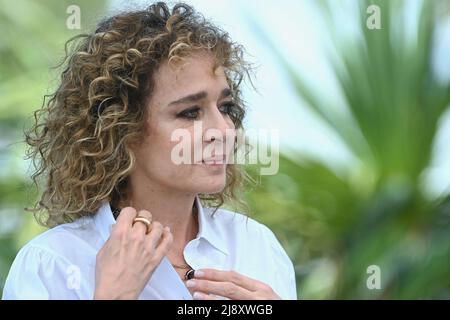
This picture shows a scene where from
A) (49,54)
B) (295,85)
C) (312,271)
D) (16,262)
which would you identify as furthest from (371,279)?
(16,262)

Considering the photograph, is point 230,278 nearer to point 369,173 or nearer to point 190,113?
point 190,113

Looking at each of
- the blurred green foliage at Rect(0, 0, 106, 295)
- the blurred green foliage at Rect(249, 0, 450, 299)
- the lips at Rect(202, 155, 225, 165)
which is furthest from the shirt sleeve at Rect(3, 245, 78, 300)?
the blurred green foliage at Rect(249, 0, 450, 299)

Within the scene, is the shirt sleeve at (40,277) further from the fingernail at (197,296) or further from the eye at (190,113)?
the eye at (190,113)

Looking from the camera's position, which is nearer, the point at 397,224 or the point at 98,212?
the point at 98,212

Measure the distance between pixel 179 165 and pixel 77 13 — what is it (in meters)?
0.92

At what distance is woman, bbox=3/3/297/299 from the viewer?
1.56 metres

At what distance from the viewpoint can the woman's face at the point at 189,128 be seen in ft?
5.36

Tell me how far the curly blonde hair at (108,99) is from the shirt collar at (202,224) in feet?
0.09

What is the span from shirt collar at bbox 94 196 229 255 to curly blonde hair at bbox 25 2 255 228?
0.09 ft

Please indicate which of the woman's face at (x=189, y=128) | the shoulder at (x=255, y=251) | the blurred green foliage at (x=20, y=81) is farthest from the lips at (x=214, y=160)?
the blurred green foliage at (x=20, y=81)

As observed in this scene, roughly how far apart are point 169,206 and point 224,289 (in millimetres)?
275

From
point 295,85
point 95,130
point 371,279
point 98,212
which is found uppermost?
point 295,85

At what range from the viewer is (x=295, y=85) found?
3049 millimetres
